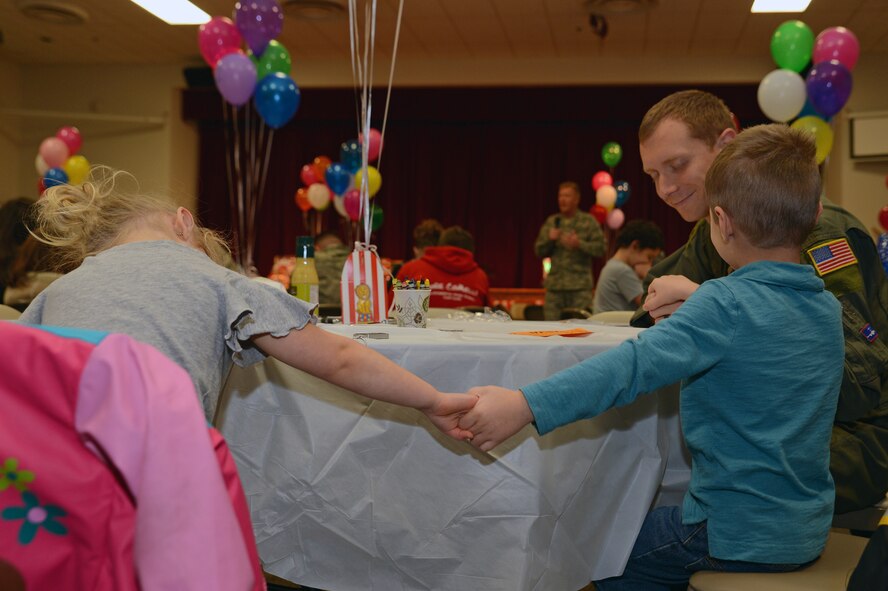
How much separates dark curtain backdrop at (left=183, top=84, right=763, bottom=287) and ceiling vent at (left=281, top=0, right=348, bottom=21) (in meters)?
2.14

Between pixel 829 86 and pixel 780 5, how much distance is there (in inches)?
107

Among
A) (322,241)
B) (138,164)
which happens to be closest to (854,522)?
(322,241)

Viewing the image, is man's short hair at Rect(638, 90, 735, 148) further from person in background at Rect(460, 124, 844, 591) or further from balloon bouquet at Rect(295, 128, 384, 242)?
balloon bouquet at Rect(295, 128, 384, 242)

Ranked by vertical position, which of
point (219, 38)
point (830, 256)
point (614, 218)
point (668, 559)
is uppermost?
point (219, 38)

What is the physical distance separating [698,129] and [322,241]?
3745 millimetres

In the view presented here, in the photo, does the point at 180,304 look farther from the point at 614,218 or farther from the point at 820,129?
the point at 614,218

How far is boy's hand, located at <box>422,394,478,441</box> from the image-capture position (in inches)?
54.1

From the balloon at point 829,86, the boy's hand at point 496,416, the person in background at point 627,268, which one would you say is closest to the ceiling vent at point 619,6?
the balloon at point 829,86

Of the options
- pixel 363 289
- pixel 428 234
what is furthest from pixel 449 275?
pixel 363 289

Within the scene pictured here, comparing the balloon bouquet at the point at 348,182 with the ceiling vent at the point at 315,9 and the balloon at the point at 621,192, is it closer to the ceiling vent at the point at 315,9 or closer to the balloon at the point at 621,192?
the ceiling vent at the point at 315,9

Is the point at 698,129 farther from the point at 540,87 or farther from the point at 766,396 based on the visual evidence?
the point at 540,87

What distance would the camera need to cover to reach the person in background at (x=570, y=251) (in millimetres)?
7125

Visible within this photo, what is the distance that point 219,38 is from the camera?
6.09 metres

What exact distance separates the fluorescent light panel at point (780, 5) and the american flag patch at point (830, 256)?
22.2 feet
